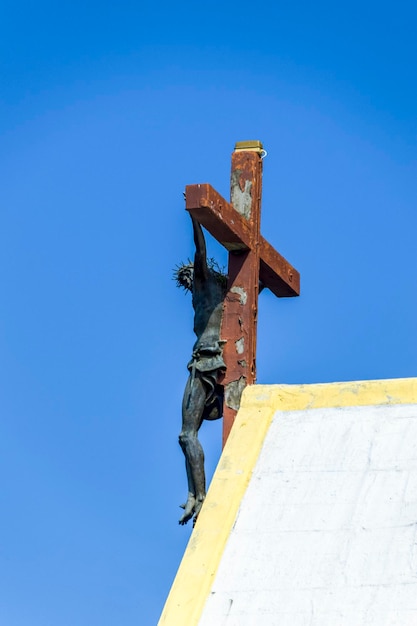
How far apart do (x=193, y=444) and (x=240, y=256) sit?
1.76m

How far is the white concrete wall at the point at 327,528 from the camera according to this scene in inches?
400

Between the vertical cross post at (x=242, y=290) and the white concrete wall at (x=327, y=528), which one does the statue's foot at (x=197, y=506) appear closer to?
the vertical cross post at (x=242, y=290)

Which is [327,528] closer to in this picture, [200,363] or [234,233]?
[200,363]

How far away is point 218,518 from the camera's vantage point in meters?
11.3

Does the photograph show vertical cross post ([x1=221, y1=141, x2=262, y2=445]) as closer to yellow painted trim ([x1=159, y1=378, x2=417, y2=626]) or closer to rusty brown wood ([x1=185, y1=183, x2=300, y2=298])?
rusty brown wood ([x1=185, y1=183, x2=300, y2=298])

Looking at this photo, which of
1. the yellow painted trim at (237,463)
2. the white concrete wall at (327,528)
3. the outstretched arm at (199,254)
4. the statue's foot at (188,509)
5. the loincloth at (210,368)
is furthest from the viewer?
the outstretched arm at (199,254)

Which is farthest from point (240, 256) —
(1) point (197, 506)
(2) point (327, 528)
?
(2) point (327, 528)

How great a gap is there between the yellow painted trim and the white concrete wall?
75 millimetres

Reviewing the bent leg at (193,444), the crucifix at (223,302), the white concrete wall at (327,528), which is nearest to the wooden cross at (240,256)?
the crucifix at (223,302)

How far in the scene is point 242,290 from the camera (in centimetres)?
1338

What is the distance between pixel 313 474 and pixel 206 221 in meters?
2.61

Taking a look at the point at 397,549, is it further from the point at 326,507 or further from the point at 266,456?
the point at 266,456

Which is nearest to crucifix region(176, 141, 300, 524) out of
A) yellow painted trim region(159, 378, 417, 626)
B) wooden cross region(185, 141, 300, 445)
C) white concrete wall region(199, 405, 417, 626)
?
wooden cross region(185, 141, 300, 445)

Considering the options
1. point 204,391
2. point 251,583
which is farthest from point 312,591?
point 204,391
